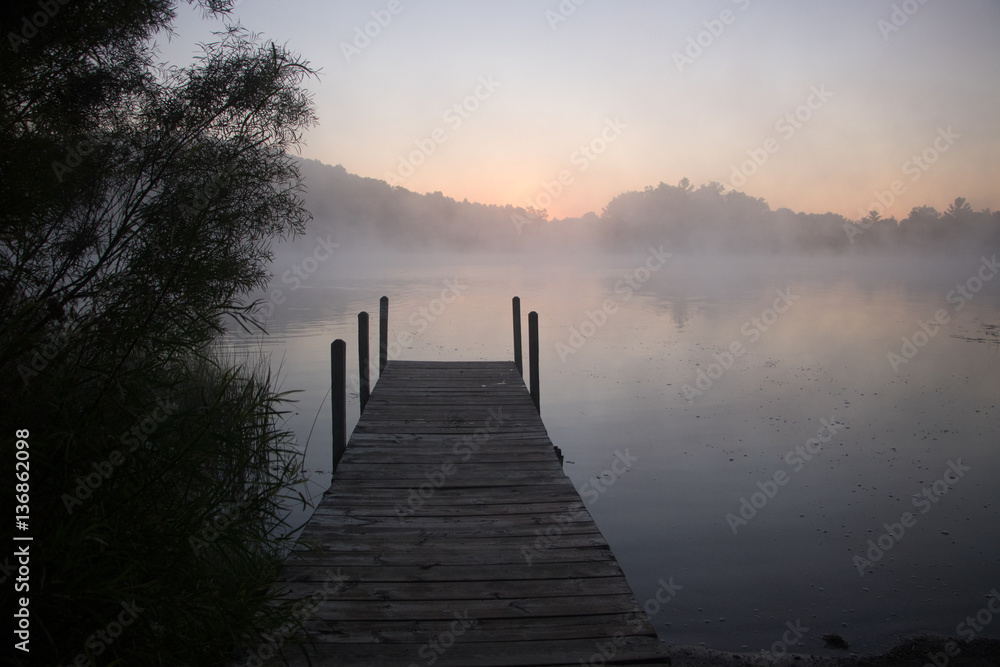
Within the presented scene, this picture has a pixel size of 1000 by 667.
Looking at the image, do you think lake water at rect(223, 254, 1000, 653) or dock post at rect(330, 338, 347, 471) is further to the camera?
dock post at rect(330, 338, 347, 471)

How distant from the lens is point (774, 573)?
19.2 feet

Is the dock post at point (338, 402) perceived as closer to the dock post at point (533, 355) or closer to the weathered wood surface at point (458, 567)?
the weathered wood surface at point (458, 567)

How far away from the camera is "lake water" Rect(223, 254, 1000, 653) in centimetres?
543

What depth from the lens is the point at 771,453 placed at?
30.5 ft

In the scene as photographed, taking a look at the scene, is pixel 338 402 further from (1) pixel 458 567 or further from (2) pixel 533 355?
(1) pixel 458 567

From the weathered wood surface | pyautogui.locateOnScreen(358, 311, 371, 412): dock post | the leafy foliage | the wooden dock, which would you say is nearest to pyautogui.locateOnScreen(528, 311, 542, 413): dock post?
pyautogui.locateOnScreen(358, 311, 371, 412): dock post

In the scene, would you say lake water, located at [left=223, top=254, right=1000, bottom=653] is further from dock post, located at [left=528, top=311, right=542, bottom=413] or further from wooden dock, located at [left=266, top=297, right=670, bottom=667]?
wooden dock, located at [left=266, top=297, right=670, bottom=667]

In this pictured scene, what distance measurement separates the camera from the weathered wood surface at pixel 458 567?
2.82 meters

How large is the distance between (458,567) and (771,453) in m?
7.33

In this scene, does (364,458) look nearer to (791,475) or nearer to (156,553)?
(156,553)

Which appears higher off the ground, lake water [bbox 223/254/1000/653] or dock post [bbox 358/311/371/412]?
dock post [bbox 358/311/371/412]

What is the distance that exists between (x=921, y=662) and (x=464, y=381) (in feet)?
20.0

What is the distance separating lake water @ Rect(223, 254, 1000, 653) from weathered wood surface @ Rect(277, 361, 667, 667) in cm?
161

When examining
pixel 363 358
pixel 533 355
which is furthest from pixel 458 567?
pixel 533 355
